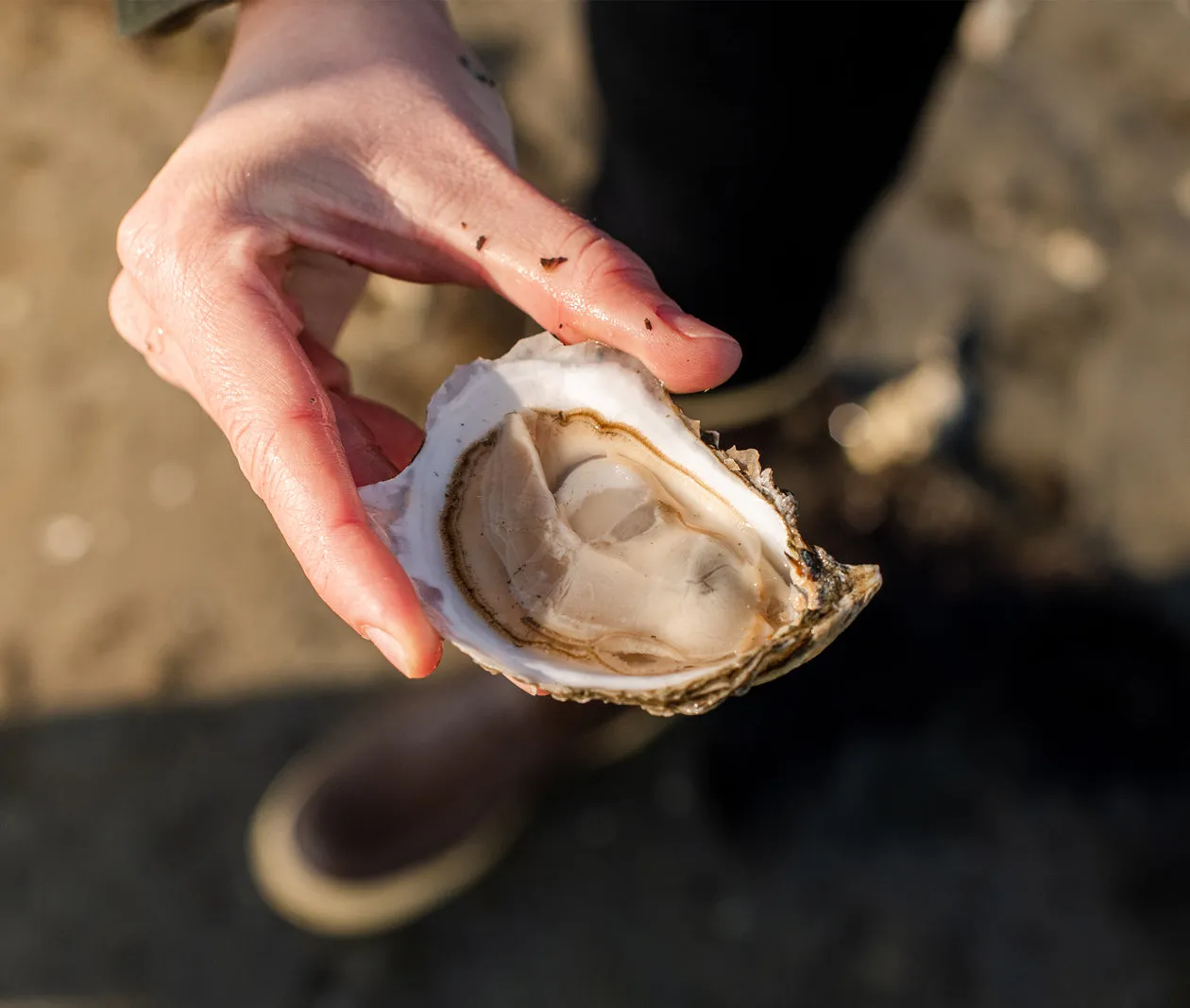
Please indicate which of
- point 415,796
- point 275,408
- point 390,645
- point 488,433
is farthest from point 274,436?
point 415,796

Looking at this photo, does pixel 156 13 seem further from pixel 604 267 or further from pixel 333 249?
pixel 604 267

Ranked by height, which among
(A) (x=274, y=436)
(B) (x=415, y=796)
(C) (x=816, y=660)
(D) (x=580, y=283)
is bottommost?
(B) (x=415, y=796)

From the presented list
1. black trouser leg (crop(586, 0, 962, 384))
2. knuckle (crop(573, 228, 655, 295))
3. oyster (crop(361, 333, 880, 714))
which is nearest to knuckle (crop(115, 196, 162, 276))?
oyster (crop(361, 333, 880, 714))

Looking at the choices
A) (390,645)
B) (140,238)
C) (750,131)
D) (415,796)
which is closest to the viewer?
(390,645)

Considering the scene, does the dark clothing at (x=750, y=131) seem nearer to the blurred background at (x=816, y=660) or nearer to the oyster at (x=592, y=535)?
the blurred background at (x=816, y=660)

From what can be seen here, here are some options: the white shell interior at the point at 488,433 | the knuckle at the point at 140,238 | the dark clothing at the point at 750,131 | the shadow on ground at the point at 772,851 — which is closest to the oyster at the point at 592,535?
the white shell interior at the point at 488,433

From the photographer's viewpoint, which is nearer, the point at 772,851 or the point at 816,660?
the point at 772,851

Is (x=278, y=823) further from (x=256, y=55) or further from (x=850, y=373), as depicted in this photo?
(x=850, y=373)
